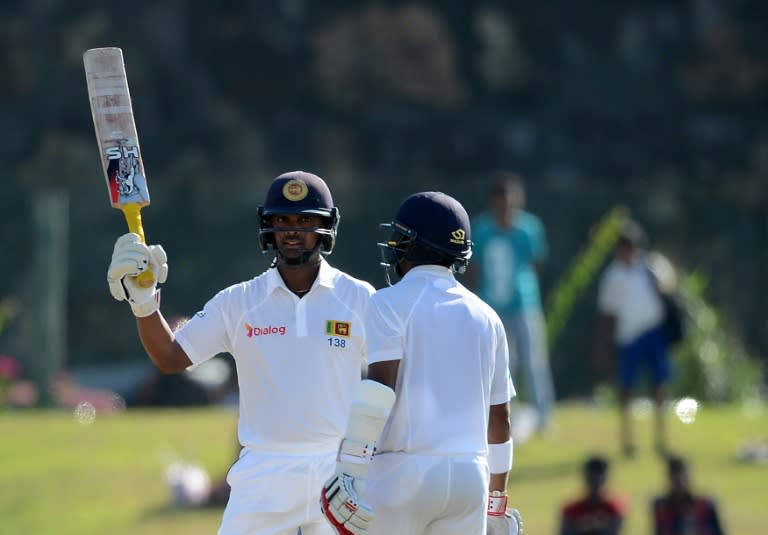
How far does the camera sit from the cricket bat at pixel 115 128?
6.15 m

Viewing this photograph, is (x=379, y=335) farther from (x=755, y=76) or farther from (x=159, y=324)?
(x=755, y=76)

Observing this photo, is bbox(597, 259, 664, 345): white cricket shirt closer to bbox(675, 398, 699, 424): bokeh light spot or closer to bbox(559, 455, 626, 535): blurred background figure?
bbox(675, 398, 699, 424): bokeh light spot

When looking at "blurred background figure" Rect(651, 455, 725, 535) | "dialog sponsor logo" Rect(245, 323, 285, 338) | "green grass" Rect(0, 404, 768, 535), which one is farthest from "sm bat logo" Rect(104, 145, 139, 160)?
"green grass" Rect(0, 404, 768, 535)

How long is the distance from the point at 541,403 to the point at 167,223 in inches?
377

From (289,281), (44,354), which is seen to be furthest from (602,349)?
(289,281)

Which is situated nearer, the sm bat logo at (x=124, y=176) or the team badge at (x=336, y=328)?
the team badge at (x=336, y=328)

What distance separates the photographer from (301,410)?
5953mm

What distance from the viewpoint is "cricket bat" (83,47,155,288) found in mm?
6152

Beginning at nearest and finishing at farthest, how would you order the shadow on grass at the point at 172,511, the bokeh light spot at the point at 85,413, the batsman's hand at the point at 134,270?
the batsman's hand at the point at 134,270 < the shadow on grass at the point at 172,511 < the bokeh light spot at the point at 85,413

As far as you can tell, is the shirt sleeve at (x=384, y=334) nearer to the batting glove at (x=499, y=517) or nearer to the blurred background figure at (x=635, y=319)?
the batting glove at (x=499, y=517)

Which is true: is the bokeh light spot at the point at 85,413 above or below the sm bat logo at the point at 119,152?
below

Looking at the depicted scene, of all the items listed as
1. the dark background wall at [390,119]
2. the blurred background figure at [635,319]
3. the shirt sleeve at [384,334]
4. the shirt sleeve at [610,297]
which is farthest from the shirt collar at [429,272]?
the dark background wall at [390,119]

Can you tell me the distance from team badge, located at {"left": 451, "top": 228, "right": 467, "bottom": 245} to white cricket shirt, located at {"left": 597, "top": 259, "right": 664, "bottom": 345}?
6418mm

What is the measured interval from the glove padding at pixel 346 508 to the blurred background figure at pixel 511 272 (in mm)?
6407
